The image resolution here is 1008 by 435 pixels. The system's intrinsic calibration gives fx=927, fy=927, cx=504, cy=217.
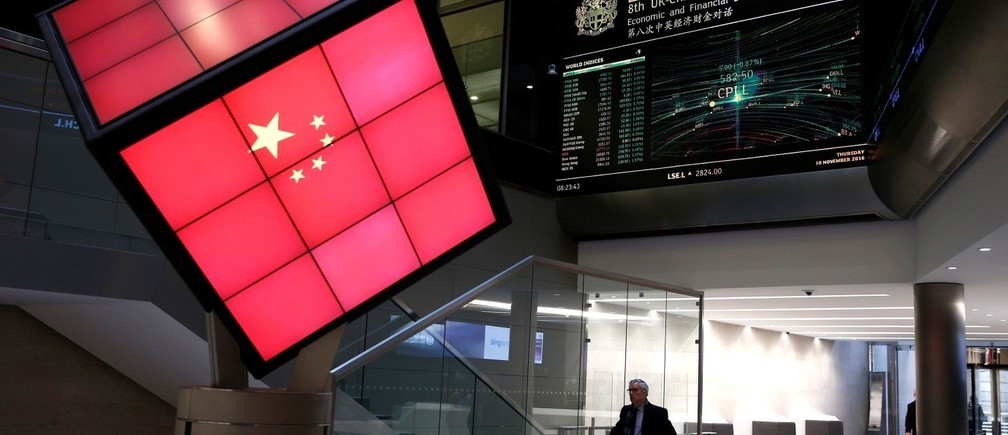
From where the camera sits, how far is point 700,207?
11.3m

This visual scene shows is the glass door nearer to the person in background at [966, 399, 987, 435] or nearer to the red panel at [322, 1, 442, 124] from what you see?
the person in background at [966, 399, 987, 435]

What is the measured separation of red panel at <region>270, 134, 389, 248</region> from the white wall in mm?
14574

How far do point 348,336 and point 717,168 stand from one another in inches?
204

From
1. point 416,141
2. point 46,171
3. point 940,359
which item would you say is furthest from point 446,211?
point 940,359

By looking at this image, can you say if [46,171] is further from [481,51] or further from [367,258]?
[481,51]

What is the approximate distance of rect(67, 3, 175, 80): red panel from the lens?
288 centimetres

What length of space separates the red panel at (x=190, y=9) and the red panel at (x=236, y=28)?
3 centimetres

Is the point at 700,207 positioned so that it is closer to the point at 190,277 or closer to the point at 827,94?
the point at 827,94

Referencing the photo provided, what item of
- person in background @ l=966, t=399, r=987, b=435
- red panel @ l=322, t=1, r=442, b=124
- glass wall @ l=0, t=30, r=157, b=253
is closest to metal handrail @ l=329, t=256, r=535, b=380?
glass wall @ l=0, t=30, r=157, b=253

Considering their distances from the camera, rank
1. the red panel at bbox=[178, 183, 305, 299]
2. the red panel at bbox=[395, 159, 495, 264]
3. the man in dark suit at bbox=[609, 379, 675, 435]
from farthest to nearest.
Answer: the man in dark suit at bbox=[609, 379, 675, 435] < the red panel at bbox=[395, 159, 495, 264] < the red panel at bbox=[178, 183, 305, 299]

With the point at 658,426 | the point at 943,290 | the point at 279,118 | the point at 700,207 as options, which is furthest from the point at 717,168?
the point at 279,118

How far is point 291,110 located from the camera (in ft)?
9.85

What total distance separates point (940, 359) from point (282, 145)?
9.44m

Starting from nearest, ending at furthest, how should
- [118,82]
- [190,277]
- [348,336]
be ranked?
[118,82]
[190,277]
[348,336]
